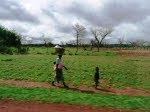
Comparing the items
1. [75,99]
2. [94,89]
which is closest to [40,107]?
[75,99]

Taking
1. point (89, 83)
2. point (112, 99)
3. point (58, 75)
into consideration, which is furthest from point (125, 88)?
point (112, 99)

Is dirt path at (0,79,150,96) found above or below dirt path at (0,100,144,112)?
below

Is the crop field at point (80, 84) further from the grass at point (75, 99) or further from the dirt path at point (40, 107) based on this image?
the dirt path at point (40, 107)

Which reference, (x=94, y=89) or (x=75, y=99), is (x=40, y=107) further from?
(x=94, y=89)

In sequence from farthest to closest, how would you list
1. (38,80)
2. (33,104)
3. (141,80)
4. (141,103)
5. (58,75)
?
(141,80)
(38,80)
(58,75)
(141,103)
(33,104)

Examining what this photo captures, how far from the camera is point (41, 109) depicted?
1019 centimetres

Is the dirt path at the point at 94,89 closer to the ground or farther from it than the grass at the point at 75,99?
closer to the ground

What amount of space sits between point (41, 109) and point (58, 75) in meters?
5.55

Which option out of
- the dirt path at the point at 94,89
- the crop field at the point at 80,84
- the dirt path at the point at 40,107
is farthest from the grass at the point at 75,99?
the dirt path at the point at 94,89

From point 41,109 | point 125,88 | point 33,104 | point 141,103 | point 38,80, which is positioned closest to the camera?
point 41,109

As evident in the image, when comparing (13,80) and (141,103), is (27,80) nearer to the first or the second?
(13,80)

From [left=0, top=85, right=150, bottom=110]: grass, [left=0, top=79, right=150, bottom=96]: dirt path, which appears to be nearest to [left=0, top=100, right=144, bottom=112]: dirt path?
[left=0, top=85, right=150, bottom=110]: grass

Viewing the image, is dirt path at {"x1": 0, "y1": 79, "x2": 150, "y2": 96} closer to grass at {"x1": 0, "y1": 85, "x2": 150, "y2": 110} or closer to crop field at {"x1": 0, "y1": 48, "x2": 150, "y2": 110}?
crop field at {"x1": 0, "y1": 48, "x2": 150, "y2": 110}

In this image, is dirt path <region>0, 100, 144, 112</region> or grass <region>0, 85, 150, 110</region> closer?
dirt path <region>0, 100, 144, 112</region>
